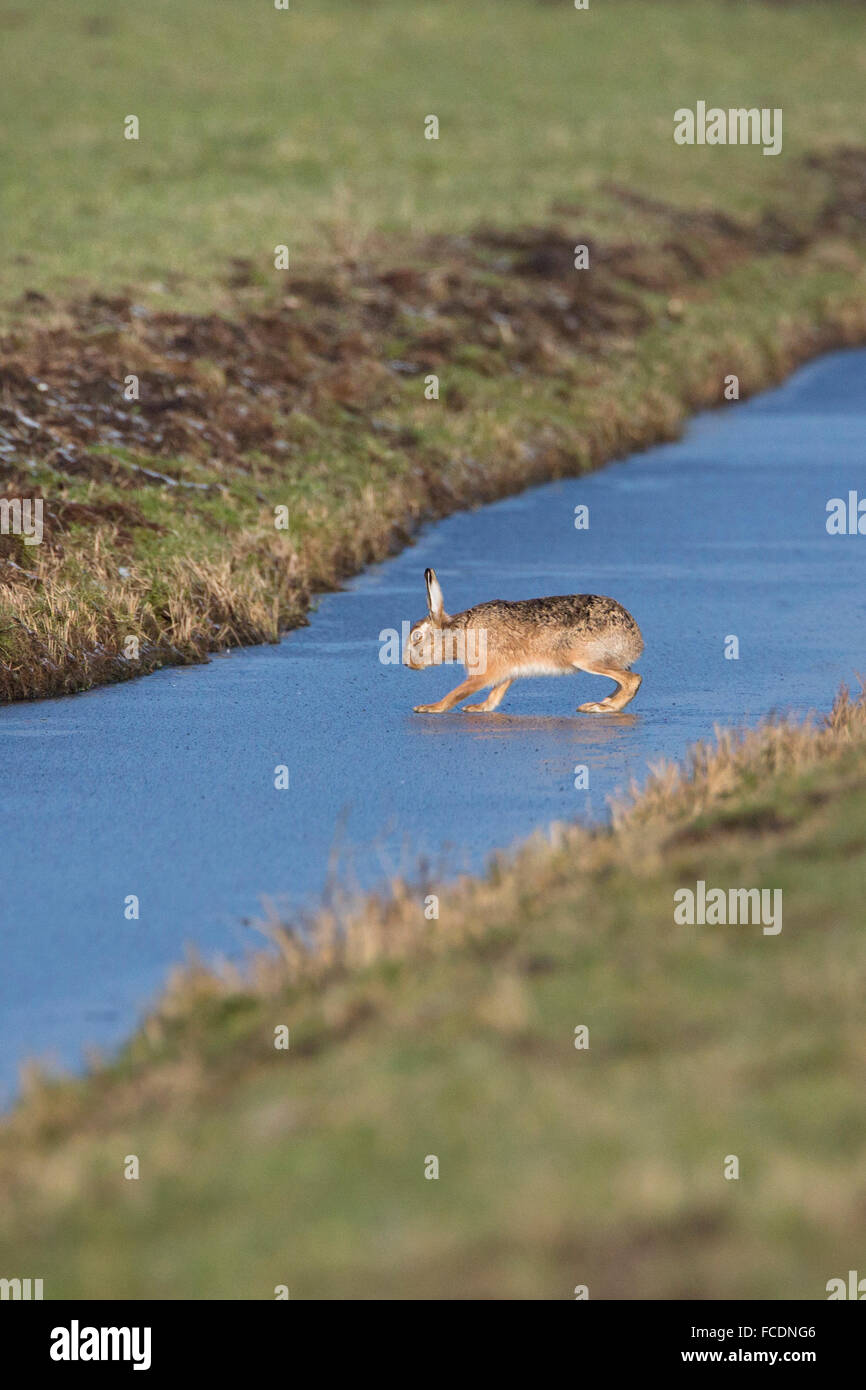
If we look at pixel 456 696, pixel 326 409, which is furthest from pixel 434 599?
pixel 326 409

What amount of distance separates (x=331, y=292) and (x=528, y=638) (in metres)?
19.6

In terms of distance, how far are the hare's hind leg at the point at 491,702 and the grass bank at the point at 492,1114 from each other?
5.37m

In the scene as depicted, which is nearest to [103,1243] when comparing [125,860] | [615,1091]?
[615,1091]

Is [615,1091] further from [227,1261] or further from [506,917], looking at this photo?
[506,917]

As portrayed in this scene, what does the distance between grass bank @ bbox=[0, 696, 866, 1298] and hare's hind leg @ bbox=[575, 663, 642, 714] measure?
5026 mm

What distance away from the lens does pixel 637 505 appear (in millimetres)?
25672

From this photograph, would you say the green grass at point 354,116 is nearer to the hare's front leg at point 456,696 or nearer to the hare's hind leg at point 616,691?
the hare's front leg at point 456,696

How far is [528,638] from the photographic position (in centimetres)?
1453

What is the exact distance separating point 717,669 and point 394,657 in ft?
8.78

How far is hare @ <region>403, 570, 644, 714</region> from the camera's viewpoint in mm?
14516

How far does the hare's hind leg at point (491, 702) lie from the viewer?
15.2 metres


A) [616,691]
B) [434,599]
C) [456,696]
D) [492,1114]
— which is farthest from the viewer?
[616,691]

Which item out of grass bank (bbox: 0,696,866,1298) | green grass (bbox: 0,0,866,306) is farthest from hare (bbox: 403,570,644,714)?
green grass (bbox: 0,0,866,306)

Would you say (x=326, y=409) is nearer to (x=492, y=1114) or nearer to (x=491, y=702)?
(x=491, y=702)
